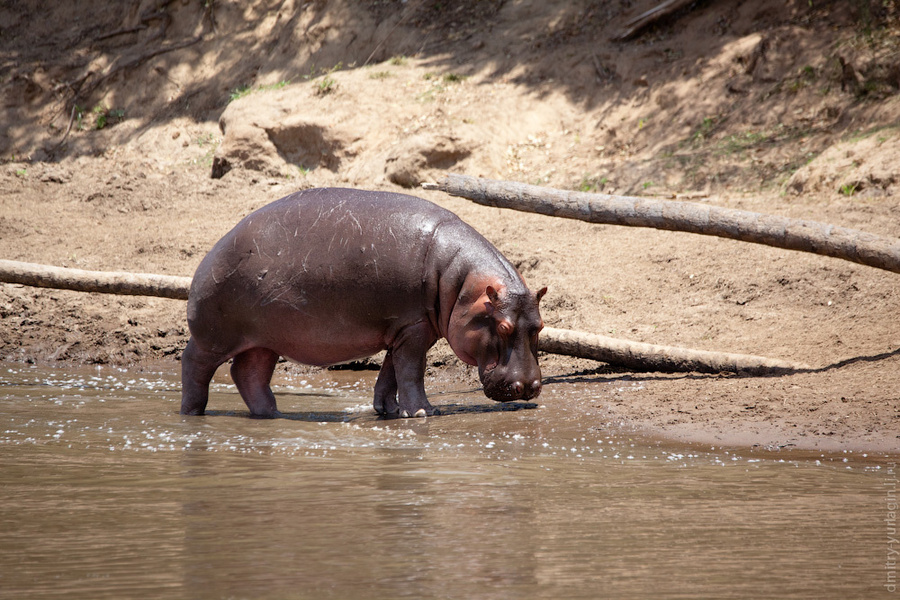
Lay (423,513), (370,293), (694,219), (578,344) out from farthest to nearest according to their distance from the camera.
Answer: (578,344) < (694,219) < (370,293) < (423,513)

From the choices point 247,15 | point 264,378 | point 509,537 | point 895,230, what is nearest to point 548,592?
point 509,537

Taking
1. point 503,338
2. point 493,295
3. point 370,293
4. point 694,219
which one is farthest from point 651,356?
point 370,293

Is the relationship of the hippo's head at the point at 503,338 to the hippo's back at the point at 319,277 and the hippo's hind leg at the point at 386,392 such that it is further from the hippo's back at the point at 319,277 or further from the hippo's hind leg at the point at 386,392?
the hippo's hind leg at the point at 386,392

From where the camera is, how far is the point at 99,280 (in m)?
8.48

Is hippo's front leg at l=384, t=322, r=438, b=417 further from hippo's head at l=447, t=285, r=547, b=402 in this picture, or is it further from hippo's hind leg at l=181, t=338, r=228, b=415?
hippo's hind leg at l=181, t=338, r=228, b=415

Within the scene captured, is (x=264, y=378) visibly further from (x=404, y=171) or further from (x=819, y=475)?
(x=404, y=171)

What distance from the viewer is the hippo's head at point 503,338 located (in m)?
5.77

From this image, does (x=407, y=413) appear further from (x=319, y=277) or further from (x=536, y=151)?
(x=536, y=151)

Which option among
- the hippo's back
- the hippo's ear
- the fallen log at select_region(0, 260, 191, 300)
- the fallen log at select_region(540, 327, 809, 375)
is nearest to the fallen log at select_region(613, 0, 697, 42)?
the fallen log at select_region(540, 327, 809, 375)

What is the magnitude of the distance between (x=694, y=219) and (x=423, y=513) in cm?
413

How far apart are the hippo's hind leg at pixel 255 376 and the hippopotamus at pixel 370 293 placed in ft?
0.38

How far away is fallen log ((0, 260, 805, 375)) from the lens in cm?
681

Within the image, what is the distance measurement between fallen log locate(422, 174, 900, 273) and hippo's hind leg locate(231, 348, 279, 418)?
203 centimetres

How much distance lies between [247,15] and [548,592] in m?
16.1
